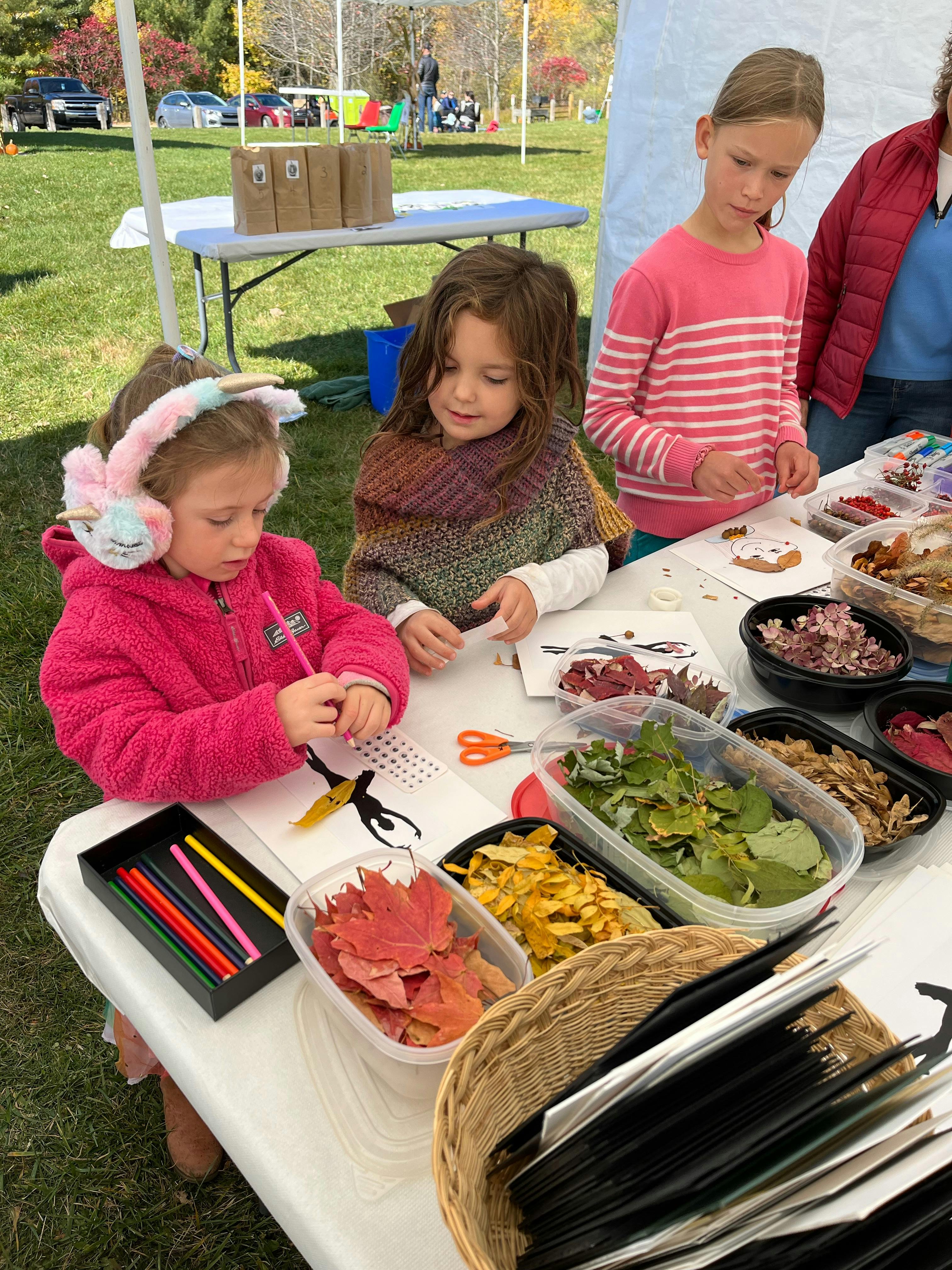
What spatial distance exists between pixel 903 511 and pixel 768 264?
68 cm

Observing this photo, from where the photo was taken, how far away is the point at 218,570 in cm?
129

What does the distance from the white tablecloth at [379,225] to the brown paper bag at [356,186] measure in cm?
8

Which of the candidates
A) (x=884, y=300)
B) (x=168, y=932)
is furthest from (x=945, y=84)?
(x=168, y=932)

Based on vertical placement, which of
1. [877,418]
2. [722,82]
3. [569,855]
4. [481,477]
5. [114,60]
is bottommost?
[569,855]

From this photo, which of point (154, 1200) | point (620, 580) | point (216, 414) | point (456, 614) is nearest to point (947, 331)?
point (620, 580)

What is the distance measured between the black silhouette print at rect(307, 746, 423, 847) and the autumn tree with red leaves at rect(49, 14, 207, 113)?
87.3 ft

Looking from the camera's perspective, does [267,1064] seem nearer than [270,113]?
Yes

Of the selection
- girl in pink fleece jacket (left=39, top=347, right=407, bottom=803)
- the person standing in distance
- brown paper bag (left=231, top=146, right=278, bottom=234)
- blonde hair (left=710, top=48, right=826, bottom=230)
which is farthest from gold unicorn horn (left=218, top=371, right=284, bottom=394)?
the person standing in distance

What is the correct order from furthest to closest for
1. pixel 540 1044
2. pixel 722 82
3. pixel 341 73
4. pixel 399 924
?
1. pixel 341 73
2. pixel 722 82
3. pixel 399 924
4. pixel 540 1044

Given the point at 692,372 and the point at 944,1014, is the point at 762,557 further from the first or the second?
the point at 944,1014

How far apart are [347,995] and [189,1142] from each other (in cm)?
99

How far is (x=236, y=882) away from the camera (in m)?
1.06

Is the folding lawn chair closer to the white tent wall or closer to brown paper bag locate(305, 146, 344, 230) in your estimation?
brown paper bag locate(305, 146, 344, 230)

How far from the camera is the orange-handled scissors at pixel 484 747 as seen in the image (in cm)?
132
